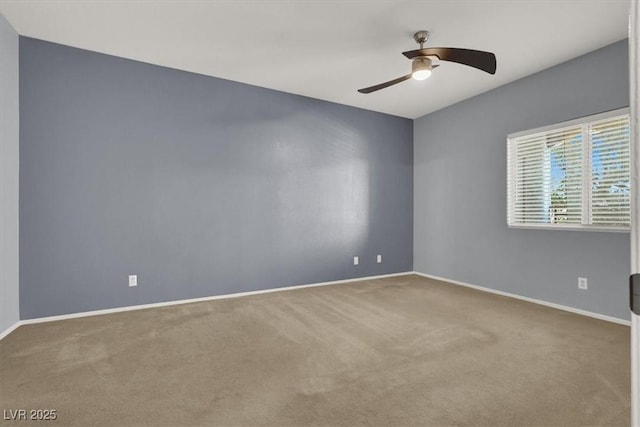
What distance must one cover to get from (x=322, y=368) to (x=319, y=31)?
114 inches

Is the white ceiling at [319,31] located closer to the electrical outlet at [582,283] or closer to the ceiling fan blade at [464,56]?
the ceiling fan blade at [464,56]

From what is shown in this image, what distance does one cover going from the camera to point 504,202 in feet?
13.7

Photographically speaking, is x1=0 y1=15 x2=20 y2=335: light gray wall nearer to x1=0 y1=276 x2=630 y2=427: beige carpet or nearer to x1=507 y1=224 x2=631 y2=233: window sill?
x1=0 y1=276 x2=630 y2=427: beige carpet

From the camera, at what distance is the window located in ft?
10.2

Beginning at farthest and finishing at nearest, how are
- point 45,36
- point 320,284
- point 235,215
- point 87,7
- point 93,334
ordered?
point 320,284
point 235,215
point 45,36
point 93,334
point 87,7

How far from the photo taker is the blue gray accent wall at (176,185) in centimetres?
314

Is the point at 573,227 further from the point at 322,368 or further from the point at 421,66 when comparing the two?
the point at 322,368

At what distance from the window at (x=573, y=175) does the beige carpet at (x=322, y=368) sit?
1068 mm

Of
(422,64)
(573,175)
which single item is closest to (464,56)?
(422,64)

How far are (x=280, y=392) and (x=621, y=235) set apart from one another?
350cm

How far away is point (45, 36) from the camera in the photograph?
9.98 feet

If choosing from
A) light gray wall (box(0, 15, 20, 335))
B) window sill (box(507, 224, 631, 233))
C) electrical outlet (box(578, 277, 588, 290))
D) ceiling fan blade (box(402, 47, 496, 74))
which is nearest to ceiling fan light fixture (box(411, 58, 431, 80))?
ceiling fan blade (box(402, 47, 496, 74))

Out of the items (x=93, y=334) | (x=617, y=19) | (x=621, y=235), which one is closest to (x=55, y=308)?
(x=93, y=334)

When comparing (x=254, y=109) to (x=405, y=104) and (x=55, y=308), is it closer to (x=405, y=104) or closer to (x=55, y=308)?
(x=405, y=104)
